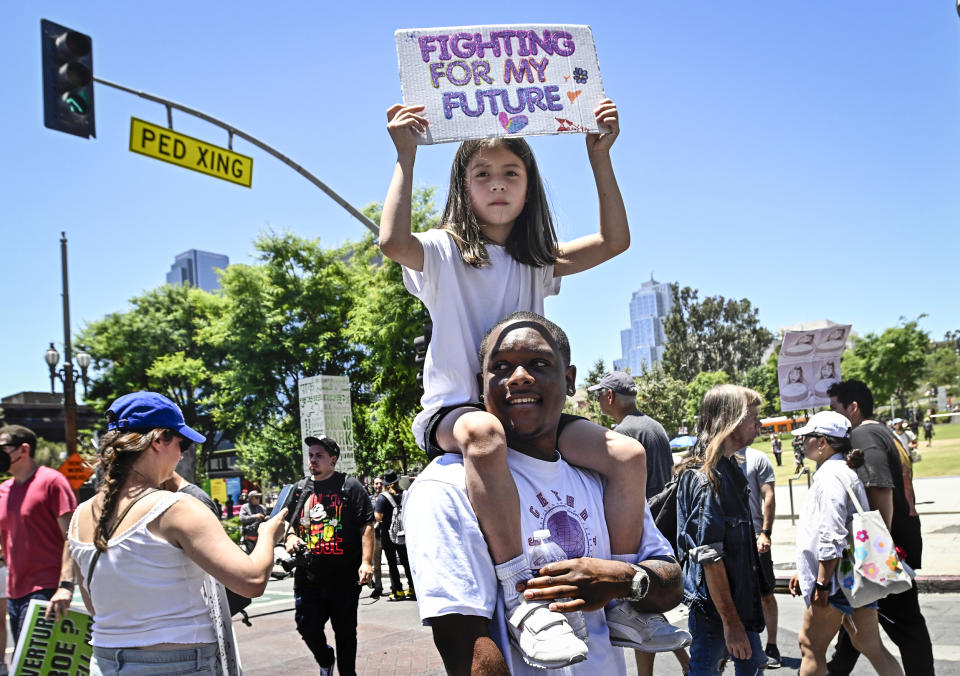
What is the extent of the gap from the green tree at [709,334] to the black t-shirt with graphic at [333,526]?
7622 centimetres

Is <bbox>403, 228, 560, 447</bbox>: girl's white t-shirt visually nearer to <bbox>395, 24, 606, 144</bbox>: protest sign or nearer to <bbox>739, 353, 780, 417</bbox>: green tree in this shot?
<bbox>395, 24, 606, 144</bbox>: protest sign

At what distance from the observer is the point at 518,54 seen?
279 centimetres

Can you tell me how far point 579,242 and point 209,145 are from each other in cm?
803

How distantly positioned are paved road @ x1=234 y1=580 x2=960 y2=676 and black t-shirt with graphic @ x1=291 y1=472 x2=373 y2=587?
4.76ft

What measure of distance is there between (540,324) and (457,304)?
30cm

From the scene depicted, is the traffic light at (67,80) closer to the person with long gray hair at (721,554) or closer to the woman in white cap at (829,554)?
the person with long gray hair at (721,554)

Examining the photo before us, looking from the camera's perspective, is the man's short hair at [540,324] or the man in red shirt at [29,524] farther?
the man in red shirt at [29,524]

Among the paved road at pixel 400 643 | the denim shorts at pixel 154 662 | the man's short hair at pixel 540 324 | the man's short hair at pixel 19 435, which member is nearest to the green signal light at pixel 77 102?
the man's short hair at pixel 19 435

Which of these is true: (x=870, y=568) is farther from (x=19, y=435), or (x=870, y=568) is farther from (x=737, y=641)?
(x=19, y=435)

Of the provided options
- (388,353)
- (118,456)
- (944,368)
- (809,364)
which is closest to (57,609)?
(118,456)

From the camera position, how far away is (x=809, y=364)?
43.0ft

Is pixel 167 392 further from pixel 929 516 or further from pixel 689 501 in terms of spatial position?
pixel 689 501

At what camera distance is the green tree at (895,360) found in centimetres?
5269

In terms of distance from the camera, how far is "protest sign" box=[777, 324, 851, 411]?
1301 centimetres
